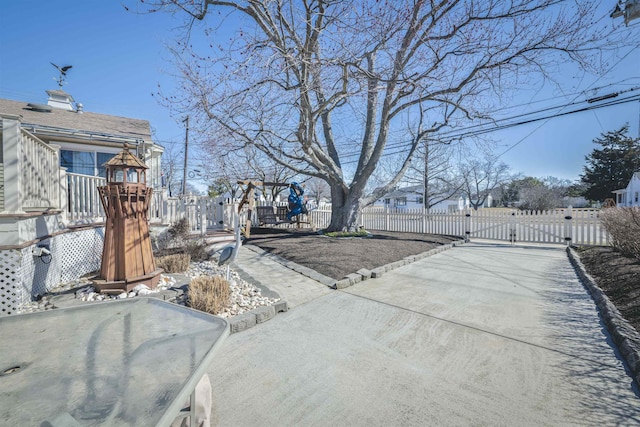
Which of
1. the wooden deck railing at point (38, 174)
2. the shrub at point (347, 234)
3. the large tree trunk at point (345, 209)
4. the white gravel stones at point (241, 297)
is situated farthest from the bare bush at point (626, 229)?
the wooden deck railing at point (38, 174)

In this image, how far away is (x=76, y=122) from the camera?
9.62m

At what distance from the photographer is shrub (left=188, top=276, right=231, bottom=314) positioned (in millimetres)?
3287

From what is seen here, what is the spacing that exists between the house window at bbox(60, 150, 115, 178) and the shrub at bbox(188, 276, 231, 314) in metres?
8.47

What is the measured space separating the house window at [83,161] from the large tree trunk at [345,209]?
325 inches

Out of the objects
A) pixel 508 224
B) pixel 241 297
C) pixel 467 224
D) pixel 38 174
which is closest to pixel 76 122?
pixel 38 174

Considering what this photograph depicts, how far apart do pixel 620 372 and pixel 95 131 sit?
12.5m

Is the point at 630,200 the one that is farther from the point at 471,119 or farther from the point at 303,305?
the point at 303,305

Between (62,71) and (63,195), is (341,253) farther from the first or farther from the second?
(62,71)

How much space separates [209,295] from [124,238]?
1.65 metres

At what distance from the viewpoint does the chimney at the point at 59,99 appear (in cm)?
1270

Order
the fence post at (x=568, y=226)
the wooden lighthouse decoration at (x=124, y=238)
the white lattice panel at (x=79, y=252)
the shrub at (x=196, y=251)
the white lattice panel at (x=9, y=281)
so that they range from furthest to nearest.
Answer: the fence post at (x=568, y=226) < the shrub at (x=196, y=251) < the white lattice panel at (x=79, y=252) < the wooden lighthouse decoration at (x=124, y=238) < the white lattice panel at (x=9, y=281)

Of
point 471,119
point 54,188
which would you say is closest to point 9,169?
point 54,188

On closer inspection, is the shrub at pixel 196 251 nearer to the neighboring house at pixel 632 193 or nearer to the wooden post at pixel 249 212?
the wooden post at pixel 249 212

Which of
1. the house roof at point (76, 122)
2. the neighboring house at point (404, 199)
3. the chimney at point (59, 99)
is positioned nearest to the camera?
the house roof at point (76, 122)
